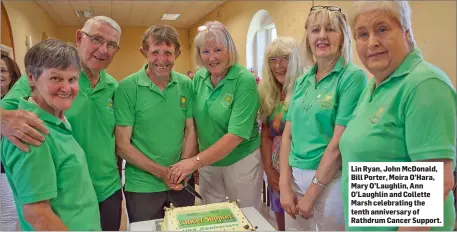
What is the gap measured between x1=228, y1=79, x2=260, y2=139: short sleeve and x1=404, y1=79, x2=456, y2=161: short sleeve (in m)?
0.79

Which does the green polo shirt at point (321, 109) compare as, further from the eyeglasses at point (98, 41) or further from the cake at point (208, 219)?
the eyeglasses at point (98, 41)

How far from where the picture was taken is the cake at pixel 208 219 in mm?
876

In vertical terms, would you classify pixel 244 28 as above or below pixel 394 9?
above

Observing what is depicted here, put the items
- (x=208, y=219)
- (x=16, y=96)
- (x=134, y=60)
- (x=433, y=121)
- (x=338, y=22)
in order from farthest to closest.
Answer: (x=134, y=60) < (x=338, y=22) < (x=16, y=96) < (x=208, y=219) < (x=433, y=121)

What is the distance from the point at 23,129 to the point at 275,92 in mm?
1119

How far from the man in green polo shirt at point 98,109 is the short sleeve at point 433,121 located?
1.04m

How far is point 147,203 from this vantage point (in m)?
1.40

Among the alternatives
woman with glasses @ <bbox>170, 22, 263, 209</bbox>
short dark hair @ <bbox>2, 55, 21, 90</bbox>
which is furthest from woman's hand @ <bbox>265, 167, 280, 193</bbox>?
short dark hair @ <bbox>2, 55, 21, 90</bbox>

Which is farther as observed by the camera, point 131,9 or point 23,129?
point 131,9

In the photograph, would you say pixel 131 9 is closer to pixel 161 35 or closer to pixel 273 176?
pixel 161 35

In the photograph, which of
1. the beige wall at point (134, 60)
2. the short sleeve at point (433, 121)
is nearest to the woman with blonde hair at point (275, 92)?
the beige wall at point (134, 60)

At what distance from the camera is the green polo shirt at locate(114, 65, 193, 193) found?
136 cm

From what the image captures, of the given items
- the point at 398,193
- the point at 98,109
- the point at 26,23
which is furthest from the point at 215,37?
the point at 26,23

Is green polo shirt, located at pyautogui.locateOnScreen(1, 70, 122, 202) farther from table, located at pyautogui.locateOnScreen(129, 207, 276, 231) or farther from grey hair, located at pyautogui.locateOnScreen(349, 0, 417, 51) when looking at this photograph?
grey hair, located at pyautogui.locateOnScreen(349, 0, 417, 51)
